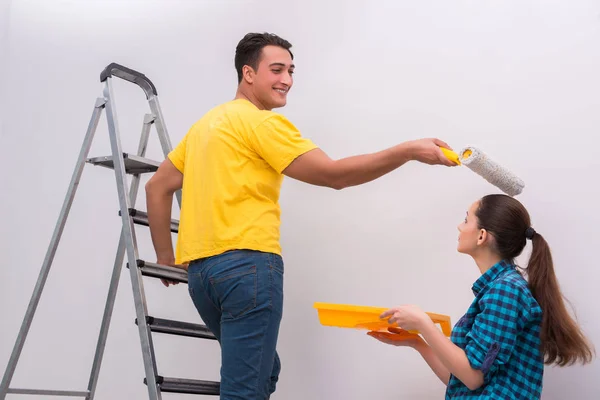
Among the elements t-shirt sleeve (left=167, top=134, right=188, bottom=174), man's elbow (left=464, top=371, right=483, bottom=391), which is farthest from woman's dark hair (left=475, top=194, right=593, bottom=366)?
t-shirt sleeve (left=167, top=134, right=188, bottom=174)

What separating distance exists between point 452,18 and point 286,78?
2.39ft

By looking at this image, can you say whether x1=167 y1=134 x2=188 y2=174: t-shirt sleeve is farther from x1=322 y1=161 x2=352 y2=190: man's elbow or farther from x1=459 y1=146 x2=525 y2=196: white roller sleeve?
x1=459 y1=146 x2=525 y2=196: white roller sleeve

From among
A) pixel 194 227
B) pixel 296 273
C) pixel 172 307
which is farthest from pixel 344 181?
pixel 172 307

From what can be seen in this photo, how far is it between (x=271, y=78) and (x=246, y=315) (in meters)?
0.81

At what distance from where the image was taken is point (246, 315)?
6.03 feet

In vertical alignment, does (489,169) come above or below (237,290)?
above

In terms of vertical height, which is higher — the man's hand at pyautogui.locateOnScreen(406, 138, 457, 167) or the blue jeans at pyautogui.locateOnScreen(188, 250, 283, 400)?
the man's hand at pyautogui.locateOnScreen(406, 138, 457, 167)

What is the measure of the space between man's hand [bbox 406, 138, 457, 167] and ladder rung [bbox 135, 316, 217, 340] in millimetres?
916

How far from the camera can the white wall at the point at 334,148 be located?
7.39 feet

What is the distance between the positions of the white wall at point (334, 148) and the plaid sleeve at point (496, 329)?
46 centimetres

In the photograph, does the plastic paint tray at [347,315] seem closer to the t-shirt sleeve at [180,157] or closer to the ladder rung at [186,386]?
the ladder rung at [186,386]

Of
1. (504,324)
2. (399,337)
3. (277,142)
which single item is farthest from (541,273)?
(277,142)

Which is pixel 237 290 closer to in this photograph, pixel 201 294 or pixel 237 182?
pixel 201 294

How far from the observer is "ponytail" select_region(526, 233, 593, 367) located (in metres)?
1.81
